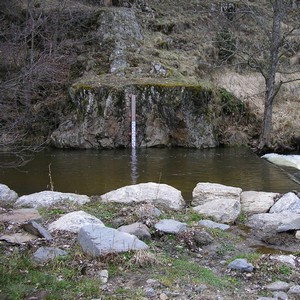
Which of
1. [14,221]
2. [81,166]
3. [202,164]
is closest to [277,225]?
[14,221]

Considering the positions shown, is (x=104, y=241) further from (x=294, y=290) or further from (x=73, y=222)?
(x=294, y=290)

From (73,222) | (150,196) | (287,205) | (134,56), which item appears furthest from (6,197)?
(134,56)

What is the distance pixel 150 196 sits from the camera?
22.3ft

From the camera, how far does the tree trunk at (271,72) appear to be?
44.8 feet

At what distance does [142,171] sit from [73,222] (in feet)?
16.6

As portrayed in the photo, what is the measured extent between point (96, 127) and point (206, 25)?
453 inches

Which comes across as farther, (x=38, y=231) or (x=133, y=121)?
(x=133, y=121)

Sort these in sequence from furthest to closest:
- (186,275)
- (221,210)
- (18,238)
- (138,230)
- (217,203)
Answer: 1. (217,203)
2. (221,210)
3. (138,230)
4. (18,238)
5. (186,275)

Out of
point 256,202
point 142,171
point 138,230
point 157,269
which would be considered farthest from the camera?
point 142,171

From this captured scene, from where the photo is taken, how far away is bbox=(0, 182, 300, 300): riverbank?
11.4 ft

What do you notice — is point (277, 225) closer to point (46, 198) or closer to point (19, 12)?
point (46, 198)

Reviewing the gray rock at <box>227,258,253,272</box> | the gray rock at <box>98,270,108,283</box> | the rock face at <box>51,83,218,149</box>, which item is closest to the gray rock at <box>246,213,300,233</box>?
the gray rock at <box>227,258,253,272</box>

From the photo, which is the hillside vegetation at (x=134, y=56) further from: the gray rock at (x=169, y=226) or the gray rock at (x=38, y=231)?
the gray rock at (x=169, y=226)

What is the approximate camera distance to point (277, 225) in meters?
5.71
